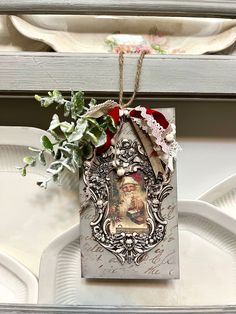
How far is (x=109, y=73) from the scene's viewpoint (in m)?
0.57

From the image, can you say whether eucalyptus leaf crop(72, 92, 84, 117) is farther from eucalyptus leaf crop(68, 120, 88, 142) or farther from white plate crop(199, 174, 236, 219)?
white plate crop(199, 174, 236, 219)

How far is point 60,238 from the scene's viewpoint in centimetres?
59

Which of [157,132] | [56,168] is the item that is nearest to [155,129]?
[157,132]

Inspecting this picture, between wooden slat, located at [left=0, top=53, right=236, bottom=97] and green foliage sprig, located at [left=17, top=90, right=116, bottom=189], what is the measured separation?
27 millimetres

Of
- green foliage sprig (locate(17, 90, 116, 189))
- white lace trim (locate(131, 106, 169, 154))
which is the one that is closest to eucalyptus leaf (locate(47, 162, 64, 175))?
green foliage sprig (locate(17, 90, 116, 189))

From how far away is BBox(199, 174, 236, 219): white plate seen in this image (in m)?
0.62

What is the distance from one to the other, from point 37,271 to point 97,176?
15 centimetres

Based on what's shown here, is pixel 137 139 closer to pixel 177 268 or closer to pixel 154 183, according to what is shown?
pixel 154 183

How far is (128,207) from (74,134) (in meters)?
0.10

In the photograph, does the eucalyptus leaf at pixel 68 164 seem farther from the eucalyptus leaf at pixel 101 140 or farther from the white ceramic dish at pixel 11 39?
the white ceramic dish at pixel 11 39

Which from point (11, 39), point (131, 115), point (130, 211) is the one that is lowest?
point (130, 211)

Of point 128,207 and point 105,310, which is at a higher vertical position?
point 128,207

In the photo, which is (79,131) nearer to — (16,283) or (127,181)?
(127,181)

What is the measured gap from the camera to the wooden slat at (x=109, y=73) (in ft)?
1.86
